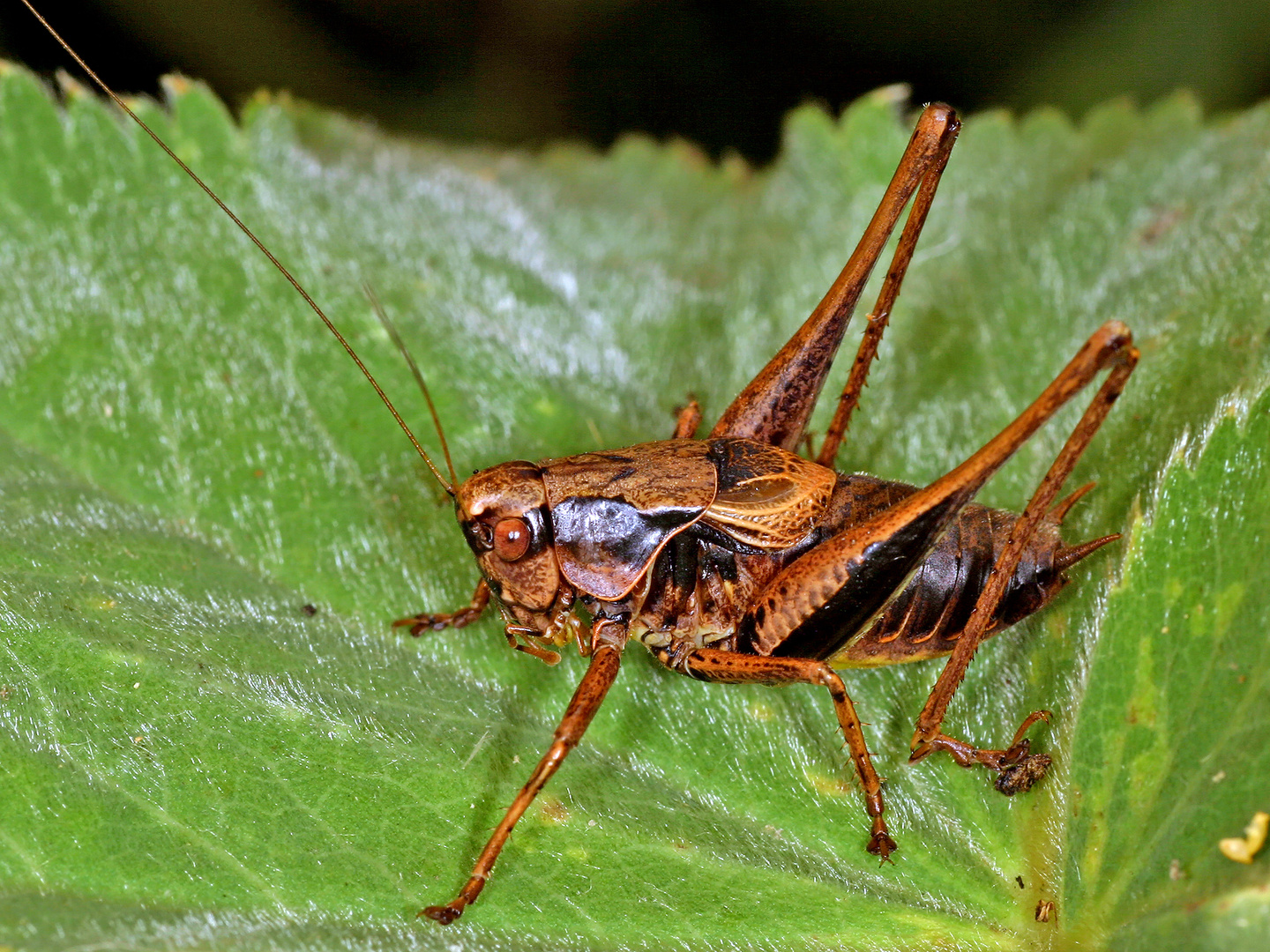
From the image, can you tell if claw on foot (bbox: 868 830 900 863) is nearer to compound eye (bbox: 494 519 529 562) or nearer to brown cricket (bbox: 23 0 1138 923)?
brown cricket (bbox: 23 0 1138 923)

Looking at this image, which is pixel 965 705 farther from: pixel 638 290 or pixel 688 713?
pixel 638 290

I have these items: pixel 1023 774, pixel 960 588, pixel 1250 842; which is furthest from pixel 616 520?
pixel 1250 842

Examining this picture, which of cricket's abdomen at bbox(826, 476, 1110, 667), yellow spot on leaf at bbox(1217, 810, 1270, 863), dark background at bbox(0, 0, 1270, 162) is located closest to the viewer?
yellow spot on leaf at bbox(1217, 810, 1270, 863)

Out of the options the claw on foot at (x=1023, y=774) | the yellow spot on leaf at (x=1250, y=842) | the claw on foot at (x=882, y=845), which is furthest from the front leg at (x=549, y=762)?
the yellow spot on leaf at (x=1250, y=842)

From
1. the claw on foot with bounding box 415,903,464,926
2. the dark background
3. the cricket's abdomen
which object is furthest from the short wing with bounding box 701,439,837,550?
the dark background

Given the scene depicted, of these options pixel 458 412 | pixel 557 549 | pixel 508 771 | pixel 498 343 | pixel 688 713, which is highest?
pixel 498 343

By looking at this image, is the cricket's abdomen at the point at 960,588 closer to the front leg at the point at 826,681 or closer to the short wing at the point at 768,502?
the front leg at the point at 826,681

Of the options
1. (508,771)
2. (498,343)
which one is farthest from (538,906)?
(498,343)
